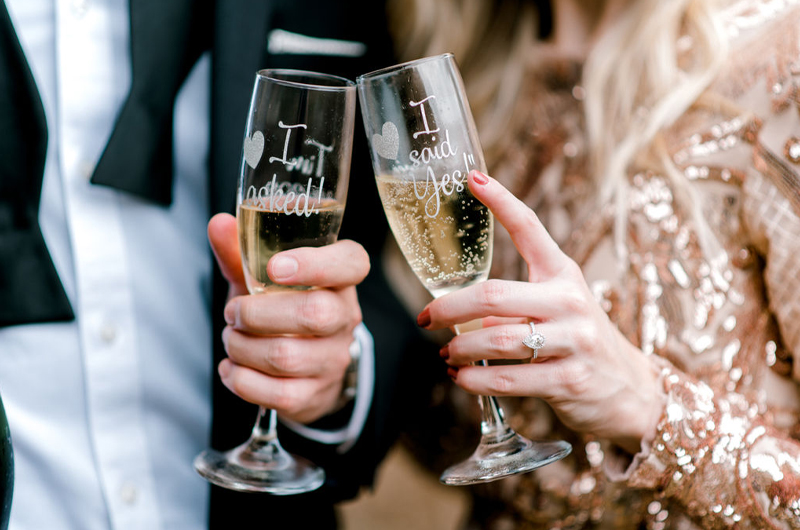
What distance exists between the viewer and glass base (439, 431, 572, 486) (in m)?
0.75

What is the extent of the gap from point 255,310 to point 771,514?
0.80 m

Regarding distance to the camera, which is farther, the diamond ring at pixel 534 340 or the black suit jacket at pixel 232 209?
the black suit jacket at pixel 232 209

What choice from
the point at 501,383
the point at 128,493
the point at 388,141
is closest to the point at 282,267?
the point at 388,141

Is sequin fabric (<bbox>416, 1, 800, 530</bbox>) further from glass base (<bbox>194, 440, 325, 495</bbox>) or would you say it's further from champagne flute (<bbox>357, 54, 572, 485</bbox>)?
glass base (<bbox>194, 440, 325, 495</bbox>)

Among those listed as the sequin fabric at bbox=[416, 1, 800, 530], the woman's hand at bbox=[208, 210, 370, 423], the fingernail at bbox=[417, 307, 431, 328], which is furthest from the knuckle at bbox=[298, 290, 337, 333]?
the sequin fabric at bbox=[416, 1, 800, 530]

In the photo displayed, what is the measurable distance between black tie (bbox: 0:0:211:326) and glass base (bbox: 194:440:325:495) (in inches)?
12.6

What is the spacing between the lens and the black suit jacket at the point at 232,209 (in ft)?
3.14

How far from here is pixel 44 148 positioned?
96 cm

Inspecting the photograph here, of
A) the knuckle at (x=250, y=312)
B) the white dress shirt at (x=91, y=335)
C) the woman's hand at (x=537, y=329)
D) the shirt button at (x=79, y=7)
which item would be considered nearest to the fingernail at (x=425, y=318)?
the woman's hand at (x=537, y=329)

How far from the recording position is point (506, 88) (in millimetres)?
1426

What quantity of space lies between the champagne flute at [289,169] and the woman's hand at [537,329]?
18 centimetres

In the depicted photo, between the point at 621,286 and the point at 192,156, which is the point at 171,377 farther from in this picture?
the point at 621,286

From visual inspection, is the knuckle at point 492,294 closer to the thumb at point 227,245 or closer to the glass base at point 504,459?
the glass base at point 504,459

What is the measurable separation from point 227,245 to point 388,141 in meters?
0.28
